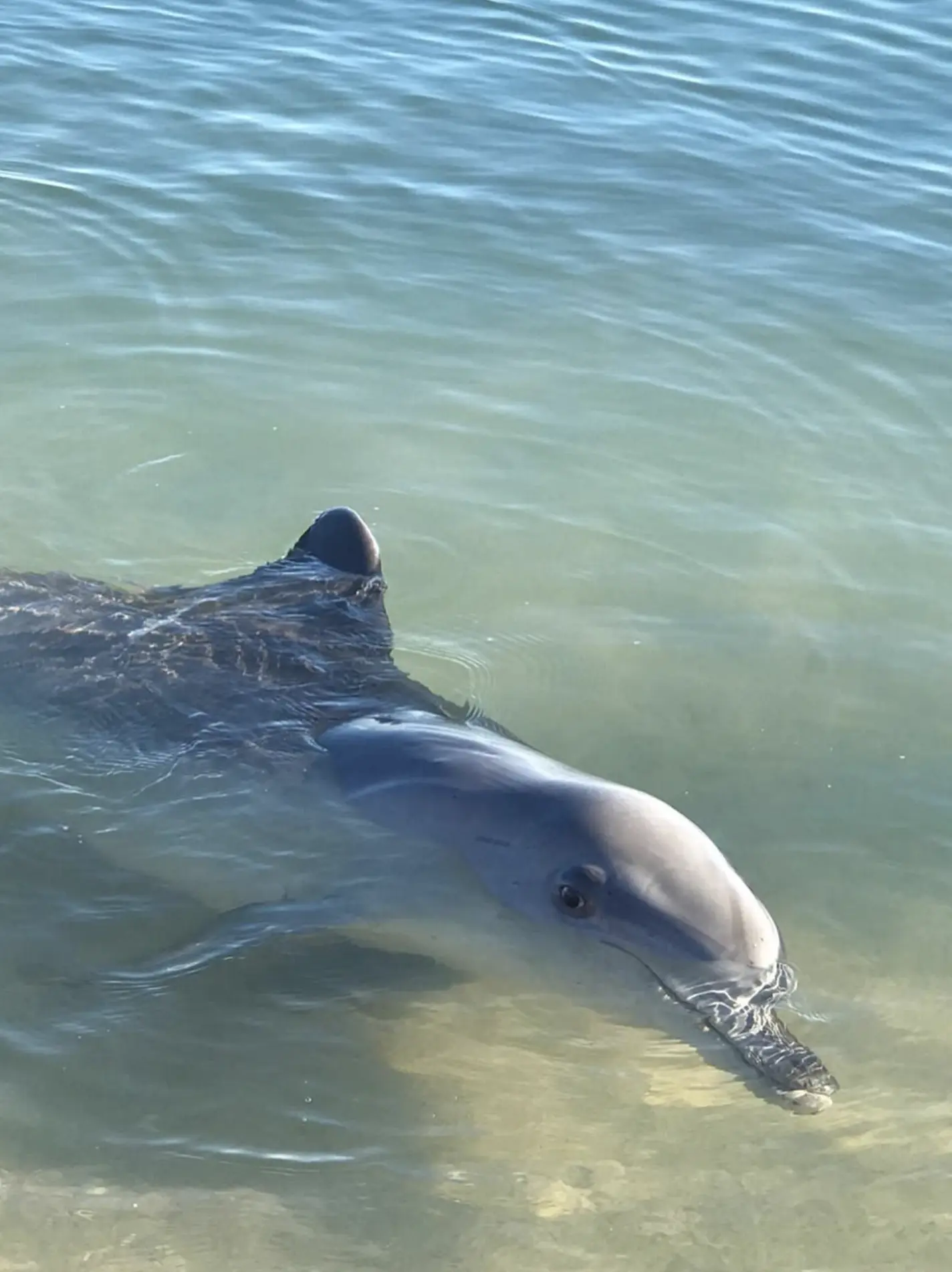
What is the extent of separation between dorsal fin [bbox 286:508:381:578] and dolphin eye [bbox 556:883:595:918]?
305 cm

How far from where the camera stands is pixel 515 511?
10945 millimetres

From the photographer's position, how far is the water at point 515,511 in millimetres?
6320

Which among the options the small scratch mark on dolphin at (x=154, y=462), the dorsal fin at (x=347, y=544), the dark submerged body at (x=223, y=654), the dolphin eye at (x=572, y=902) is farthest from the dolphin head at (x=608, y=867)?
the small scratch mark on dolphin at (x=154, y=462)

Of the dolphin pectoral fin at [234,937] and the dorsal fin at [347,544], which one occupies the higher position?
the dorsal fin at [347,544]

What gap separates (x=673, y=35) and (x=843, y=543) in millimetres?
11655

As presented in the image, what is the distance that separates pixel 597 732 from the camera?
8906 mm

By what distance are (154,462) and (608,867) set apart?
591cm

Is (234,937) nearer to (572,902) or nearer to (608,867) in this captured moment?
(572,902)

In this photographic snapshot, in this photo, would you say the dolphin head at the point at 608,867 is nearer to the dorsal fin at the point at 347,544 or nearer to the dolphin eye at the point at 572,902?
the dolphin eye at the point at 572,902

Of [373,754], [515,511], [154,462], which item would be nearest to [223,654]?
[373,754]

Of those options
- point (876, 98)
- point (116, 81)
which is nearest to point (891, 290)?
point (876, 98)

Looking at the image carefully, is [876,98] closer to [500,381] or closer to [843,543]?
[500,381]

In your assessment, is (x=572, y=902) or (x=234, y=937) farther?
(x=234, y=937)

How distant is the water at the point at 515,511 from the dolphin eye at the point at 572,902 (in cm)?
59
